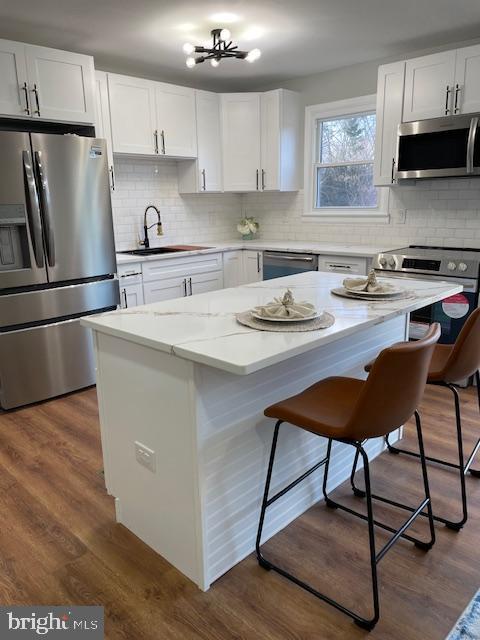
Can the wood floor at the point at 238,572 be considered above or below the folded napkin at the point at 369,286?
below

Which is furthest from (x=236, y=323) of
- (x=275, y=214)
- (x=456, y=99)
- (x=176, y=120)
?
(x=275, y=214)

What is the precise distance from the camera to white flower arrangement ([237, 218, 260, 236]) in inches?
A: 202

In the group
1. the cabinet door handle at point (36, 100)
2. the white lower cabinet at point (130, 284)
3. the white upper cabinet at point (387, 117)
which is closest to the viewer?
the cabinet door handle at point (36, 100)

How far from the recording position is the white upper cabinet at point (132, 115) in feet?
12.9

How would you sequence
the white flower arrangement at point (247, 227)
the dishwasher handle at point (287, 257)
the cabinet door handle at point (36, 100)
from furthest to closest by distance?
the white flower arrangement at point (247, 227), the dishwasher handle at point (287, 257), the cabinet door handle at point (36, 100)

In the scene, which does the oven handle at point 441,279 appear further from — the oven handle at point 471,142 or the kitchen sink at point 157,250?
the kitchen sink at point 157,250

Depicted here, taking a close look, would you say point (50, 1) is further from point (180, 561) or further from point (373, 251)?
point (180, 561)

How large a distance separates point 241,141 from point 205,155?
40 cm

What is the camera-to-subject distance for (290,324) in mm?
1738

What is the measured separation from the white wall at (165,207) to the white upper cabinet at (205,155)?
0.17 m

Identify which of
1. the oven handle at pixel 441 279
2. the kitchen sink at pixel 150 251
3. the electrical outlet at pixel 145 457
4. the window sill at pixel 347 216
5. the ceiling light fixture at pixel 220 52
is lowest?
the electrical outlet at pixel 145 457

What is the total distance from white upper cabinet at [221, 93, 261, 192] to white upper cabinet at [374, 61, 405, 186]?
1.28 m

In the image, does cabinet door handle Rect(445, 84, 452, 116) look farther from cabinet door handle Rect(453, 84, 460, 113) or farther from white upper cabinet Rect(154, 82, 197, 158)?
white upper cabinet Rect(154, 82, 197, 158)

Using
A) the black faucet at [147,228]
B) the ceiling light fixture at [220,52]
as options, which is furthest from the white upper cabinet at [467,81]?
the black faucet at [147,228]
